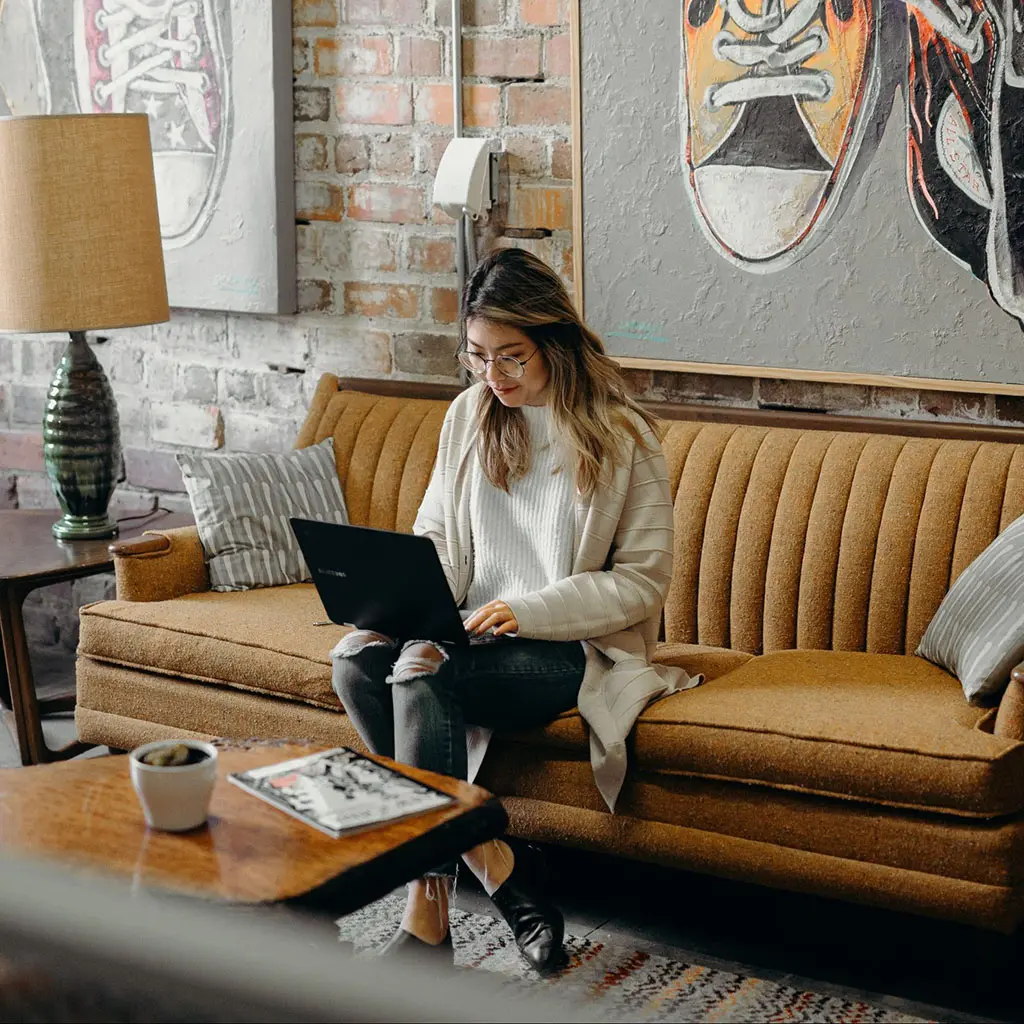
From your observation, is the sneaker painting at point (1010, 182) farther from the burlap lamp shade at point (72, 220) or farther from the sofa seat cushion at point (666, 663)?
the burlap lamp shade at point (72, 220)

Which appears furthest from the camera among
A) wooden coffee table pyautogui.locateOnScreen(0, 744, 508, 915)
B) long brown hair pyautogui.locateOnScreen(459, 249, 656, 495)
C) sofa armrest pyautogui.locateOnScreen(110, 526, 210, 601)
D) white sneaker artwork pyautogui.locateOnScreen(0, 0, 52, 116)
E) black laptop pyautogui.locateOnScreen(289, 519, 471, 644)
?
white sneaker artwork pyautogui.locateOnScreen(0, 0, 52, 116)

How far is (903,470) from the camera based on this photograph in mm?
2627

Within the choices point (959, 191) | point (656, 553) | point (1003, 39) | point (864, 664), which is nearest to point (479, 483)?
point (656, 553)

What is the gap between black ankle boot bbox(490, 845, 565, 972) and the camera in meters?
2.22

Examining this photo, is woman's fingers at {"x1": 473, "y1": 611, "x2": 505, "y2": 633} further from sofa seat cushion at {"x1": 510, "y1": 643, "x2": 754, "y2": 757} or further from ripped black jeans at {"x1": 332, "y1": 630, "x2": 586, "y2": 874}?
sofa seat cushion at {"x1": 510, "y1": 643, "x2": 754, "y2": 757}

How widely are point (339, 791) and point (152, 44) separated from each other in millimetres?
2485

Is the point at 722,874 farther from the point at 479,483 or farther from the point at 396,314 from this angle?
the point at 396,314

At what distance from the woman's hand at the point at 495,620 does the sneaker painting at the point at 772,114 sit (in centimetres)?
108

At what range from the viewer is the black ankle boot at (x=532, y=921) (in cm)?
222

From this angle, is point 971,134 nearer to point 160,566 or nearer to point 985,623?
point 985,623

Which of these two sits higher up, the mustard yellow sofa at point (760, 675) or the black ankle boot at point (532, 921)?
the mustard yellow sofa at point (760, 675)

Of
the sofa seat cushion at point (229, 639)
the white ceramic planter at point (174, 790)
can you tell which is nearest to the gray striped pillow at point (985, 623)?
the sofa seat cushion at point (229, 639)

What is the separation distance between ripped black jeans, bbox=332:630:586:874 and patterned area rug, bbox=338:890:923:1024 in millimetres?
179

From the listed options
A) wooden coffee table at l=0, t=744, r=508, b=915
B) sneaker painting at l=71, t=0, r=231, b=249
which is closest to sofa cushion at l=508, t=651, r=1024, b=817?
wooden coffee table at l=0, t=744, r=508, b=915
